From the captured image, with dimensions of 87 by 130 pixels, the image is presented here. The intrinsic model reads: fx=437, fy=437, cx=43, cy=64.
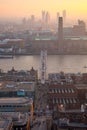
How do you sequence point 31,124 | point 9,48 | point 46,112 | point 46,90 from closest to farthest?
point 31,124 → point 46,112 → point 46,90 → point 9,48

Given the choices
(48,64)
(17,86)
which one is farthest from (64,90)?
(48,64)

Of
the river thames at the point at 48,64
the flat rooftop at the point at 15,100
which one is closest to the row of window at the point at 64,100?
the flat rooftop at the point at 15,100

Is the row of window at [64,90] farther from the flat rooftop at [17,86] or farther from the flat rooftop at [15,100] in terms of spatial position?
the flat rooftop at [15,100]

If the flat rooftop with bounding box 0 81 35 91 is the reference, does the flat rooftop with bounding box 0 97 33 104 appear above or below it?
below

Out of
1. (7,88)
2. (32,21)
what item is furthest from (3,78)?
(32,21)

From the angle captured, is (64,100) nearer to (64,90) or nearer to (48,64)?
(64,90)

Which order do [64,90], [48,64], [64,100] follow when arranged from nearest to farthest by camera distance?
1. [64,100]
2. [64,90]
3. [48,64]

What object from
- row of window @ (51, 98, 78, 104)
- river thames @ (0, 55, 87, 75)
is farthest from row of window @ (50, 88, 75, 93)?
river thames @ (0, 55, 87, 75)

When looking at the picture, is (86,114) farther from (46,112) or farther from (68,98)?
(68,98)

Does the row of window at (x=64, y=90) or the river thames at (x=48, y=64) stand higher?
the river thames at (x=48, y=64)

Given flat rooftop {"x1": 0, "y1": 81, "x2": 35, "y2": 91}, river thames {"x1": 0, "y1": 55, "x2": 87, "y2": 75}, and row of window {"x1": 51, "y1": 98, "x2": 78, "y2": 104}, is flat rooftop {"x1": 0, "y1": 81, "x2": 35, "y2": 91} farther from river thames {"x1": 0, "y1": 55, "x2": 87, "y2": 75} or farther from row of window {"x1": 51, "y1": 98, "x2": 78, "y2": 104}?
river thames {"x1": 0, "y1": 55, "x2": 87, "y2": 75}

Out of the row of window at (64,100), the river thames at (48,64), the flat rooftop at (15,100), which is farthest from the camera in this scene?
the river thames at (48,64)
